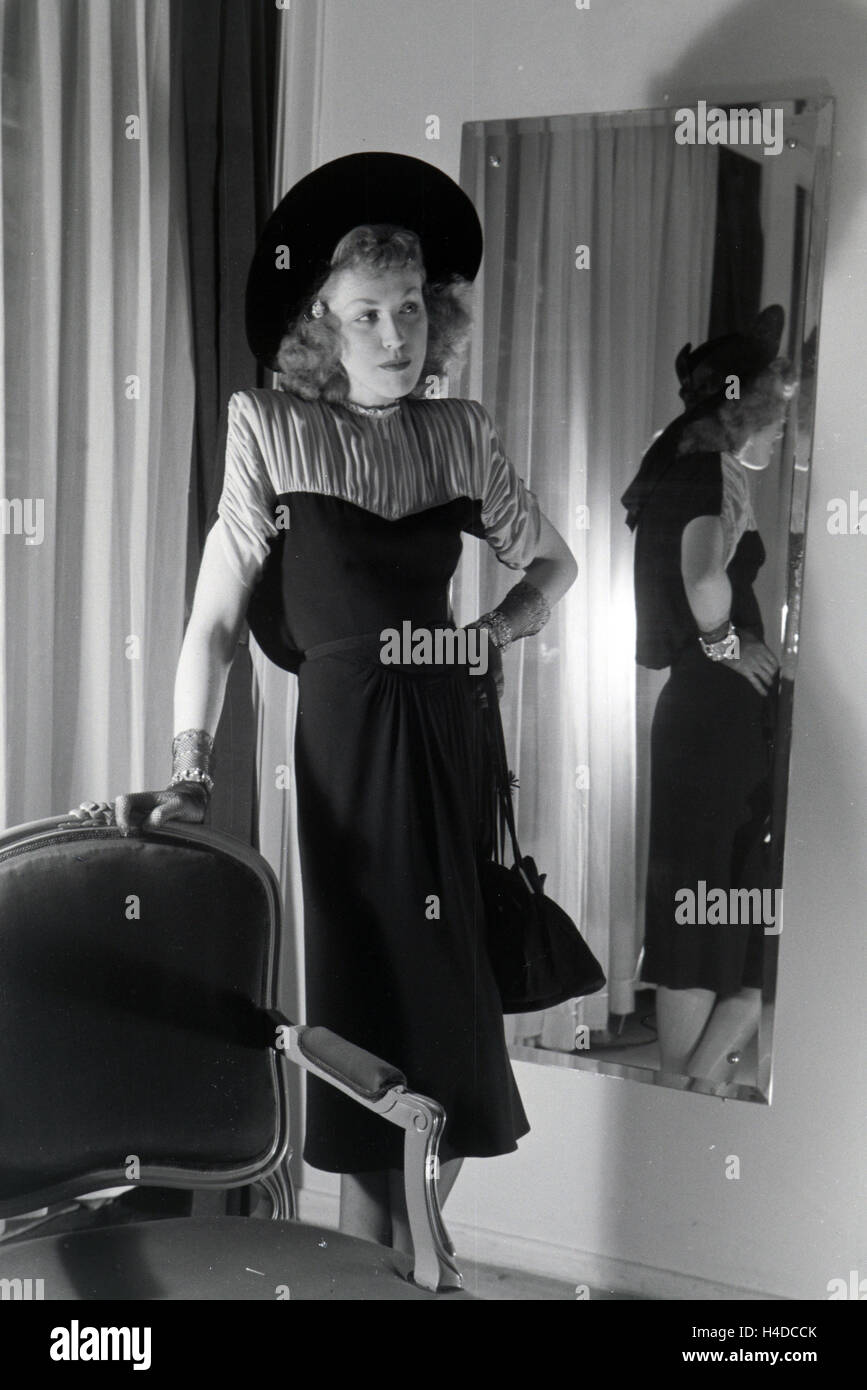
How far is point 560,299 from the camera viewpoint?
1770 millimetres

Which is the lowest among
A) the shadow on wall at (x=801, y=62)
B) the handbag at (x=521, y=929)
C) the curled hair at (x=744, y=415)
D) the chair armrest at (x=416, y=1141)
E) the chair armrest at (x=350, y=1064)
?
the chair armrest at (x=416, y=1141)

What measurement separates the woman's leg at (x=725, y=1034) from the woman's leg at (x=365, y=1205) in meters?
0.50

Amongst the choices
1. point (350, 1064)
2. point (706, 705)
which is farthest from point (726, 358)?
point (350, 1064)

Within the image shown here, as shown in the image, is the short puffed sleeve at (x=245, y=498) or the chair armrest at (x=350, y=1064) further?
the short puffed sleeve at (x=245, y=498)

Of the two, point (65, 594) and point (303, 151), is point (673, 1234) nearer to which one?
point (65, 594)

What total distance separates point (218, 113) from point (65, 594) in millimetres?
752

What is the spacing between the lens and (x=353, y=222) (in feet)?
5.79

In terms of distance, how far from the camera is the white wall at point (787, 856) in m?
1.73

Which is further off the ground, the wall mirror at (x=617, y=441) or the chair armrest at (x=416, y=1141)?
the wall mirror at (x=617, y=441)

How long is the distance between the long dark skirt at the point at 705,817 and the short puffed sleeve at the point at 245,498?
634 mm

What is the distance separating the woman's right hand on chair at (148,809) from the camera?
175 centimetres

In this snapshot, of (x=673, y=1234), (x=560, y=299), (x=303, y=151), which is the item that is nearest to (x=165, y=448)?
(x=303, y=151)

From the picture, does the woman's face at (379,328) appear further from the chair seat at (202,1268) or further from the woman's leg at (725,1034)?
the chair seat at (202,1268)

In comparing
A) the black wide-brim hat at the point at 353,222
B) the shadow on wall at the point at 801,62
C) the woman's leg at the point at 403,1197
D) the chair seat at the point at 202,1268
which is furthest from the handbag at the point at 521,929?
the shadow on wall at the point at 801,62
